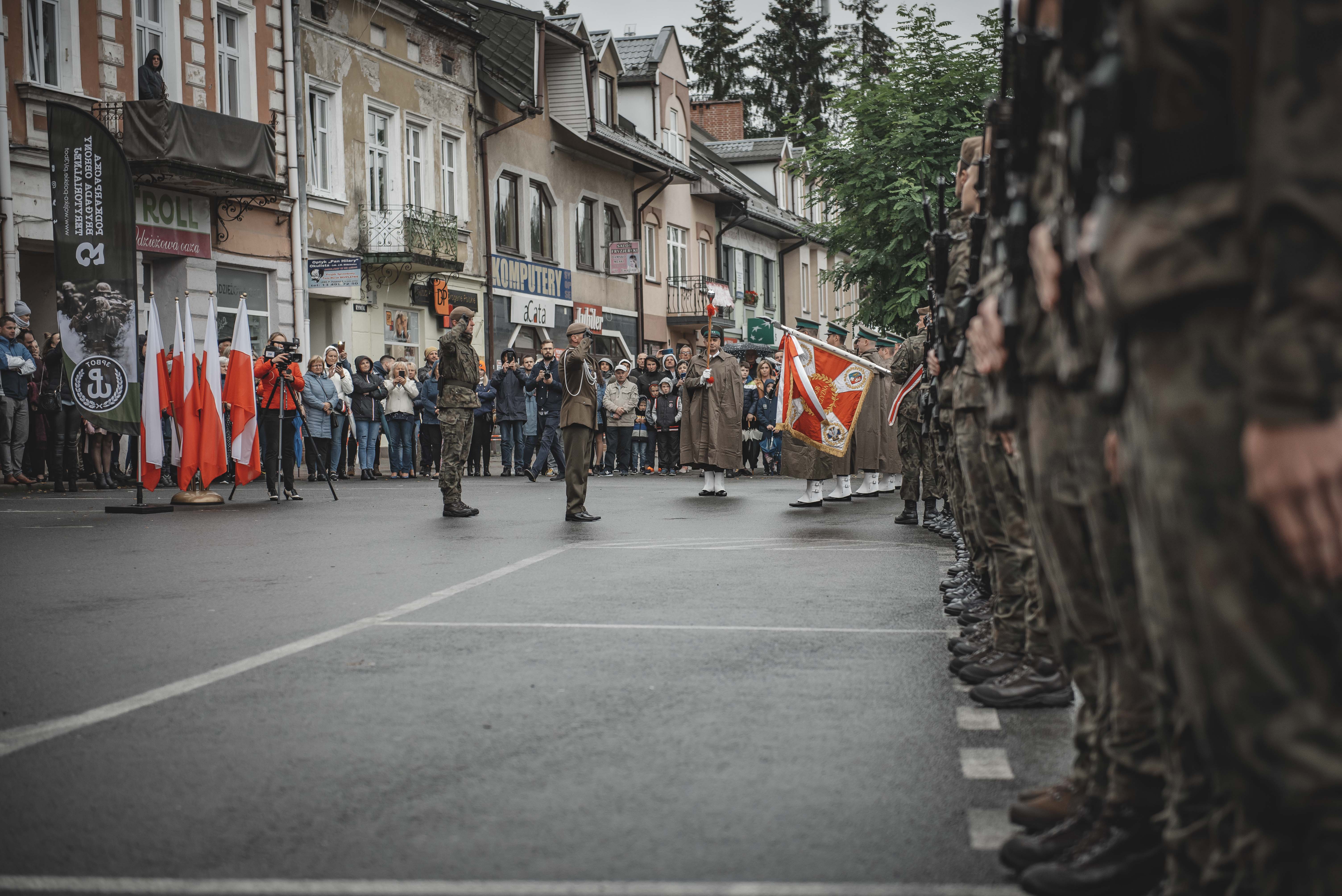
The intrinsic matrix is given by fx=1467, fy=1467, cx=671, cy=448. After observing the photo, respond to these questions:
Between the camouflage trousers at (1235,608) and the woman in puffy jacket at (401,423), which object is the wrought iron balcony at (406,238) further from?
the camouflage trousers at (1235,608)

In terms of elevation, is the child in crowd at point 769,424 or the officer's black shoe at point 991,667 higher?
the child in crowd at point 769,424

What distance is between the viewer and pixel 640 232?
42562mm

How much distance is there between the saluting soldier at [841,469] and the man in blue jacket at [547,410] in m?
6.34

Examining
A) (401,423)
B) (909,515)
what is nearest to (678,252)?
(401,423)

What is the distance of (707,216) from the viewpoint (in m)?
48.9

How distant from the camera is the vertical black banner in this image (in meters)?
15.7

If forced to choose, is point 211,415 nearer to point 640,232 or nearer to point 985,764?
point 985,764

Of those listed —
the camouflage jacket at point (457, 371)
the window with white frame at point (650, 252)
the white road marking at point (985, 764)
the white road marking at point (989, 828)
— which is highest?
the window with white frame at point (650, 252)

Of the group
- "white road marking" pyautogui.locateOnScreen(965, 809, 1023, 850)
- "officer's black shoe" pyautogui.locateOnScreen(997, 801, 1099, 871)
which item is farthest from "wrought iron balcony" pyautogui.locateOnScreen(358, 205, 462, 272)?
"officer's black shoe" pyautogui.locateOnScreen(997, 801, 1099, 871)

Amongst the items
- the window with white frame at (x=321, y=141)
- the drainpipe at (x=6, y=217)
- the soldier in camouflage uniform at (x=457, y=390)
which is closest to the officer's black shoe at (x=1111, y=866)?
the soldier in camouflage uniform at (x=457, y=390)

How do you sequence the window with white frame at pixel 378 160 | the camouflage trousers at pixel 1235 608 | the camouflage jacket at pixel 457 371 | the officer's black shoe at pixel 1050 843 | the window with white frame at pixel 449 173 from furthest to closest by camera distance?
the window with white frame at pixel 449 173 → the window with white frame at pixel 378 160 → the camouflage jacket at pixel 457 371 → the officer's black shoe at pixel 1050 843 → the camouflage trousers at pixel 1235 608

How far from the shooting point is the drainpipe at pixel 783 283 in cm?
5719

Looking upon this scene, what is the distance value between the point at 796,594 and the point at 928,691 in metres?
3.05

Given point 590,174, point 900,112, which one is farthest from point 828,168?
point 590,174
